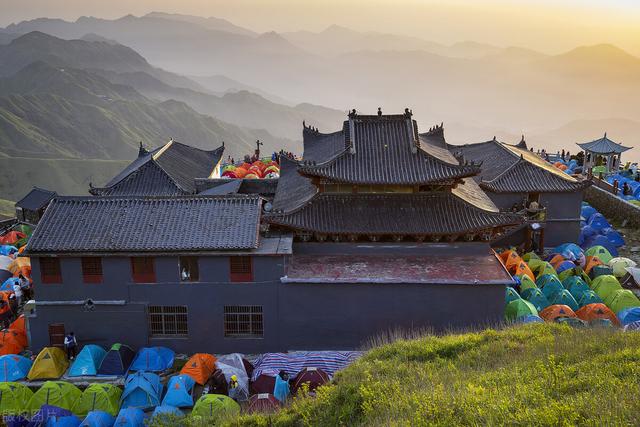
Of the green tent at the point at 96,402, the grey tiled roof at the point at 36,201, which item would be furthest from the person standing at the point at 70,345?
the grey tiled roof at the point at 36,201

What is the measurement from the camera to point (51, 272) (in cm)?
2323

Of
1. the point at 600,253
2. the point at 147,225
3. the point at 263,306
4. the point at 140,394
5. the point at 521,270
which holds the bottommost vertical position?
the point at 140,394

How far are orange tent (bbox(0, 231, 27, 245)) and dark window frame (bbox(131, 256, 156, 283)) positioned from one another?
20915mm

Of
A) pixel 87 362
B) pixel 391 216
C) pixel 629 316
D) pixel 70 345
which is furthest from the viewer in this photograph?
pixel 391 216

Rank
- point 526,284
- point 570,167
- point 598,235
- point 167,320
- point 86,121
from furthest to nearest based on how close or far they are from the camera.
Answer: point 86,121
point 570,167
point 598,235
point 526,284
point 167,320

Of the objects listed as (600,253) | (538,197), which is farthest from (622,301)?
(538,197)

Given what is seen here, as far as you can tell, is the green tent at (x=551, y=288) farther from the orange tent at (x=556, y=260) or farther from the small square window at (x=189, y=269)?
the small square window at (x=189, y=269)

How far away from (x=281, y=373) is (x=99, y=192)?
17816 mm

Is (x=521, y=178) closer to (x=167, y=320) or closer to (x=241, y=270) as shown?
(x=241, y=270)

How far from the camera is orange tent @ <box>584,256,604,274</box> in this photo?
30.5m

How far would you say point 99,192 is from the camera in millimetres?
31953

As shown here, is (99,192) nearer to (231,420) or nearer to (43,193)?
(43,193)

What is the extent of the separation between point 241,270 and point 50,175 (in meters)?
89.2

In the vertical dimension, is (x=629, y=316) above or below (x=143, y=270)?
below
